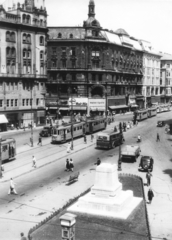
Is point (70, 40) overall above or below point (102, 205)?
above

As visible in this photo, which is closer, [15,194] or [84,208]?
[84,208]

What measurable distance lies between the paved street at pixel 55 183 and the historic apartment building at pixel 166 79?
86.1 meters

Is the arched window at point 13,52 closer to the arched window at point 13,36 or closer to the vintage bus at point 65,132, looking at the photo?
the arched window at point 13,36

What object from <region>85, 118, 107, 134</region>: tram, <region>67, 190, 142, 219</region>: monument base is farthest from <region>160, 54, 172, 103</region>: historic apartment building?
<region>67, 190, 142, 219</region>: monument base

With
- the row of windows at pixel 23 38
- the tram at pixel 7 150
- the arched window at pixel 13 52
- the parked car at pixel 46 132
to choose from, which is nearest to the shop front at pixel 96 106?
the row of windows at pixel 23 38

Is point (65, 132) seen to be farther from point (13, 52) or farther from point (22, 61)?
point (13, 52)

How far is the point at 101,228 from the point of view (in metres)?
21.0

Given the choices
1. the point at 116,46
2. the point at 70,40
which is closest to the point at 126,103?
the point at 116,46

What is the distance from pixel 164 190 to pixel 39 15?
171 feet

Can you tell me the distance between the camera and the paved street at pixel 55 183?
23300 millimetres

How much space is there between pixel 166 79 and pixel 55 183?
115 m

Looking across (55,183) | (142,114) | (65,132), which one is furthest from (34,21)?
(55,183)

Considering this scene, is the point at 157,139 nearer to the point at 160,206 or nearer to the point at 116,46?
the point at 160,206

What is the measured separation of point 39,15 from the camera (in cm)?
7250
